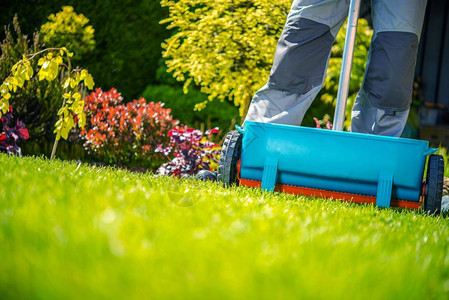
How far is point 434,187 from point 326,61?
2.99ft

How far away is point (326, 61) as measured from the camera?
3080 millimetres

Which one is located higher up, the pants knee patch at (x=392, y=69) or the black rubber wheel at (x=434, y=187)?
the pants knee patch at (x=392, y=69)

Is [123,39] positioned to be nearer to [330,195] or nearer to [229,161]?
[229,161]

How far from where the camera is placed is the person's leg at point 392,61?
115 inches

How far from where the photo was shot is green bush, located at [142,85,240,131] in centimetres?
725

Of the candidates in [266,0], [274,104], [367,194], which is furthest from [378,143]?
[266,0]

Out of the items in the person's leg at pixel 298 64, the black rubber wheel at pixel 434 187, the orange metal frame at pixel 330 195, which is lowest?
the orange metal frame at pixel 330 195

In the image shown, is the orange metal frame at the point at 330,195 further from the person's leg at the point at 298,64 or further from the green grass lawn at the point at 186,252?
the green grass lawn at the point at 186,252

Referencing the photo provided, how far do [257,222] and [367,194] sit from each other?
1.42m

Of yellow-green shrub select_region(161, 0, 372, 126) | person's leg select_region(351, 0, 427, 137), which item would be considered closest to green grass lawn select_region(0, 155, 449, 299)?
person's leg select_region(351, 0, 427, 137)

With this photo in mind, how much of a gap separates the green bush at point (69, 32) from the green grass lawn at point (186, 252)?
532cm

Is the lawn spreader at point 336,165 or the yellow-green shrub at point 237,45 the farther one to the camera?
the yellow-green shrub at point 237,45

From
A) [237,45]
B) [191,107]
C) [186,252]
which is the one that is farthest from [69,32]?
[186,252]

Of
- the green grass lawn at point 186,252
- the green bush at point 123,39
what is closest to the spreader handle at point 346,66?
the green grass lawn at point 186,252
